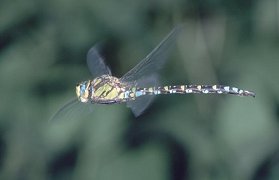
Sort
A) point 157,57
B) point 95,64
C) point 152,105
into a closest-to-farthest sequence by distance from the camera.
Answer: point 157,57
point 95,64
point 152,105

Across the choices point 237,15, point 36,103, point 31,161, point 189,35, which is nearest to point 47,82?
point 36,103

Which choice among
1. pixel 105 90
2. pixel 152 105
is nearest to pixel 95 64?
pixel 105 90

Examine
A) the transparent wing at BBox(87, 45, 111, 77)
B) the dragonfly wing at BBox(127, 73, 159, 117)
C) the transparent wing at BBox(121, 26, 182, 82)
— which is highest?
the transparent wing at BBox(87, 45, 111, 77)

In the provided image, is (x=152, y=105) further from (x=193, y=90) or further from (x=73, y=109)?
(x=73, y=109)

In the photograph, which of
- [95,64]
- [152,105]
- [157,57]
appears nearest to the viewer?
[157,57]

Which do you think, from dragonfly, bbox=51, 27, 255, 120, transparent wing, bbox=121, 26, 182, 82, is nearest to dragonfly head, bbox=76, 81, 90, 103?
dragonfly, bbox=51, 27, 255, 120

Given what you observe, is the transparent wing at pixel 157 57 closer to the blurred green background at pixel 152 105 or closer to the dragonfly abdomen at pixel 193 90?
the dragonfly abdomen at pixel 193 90

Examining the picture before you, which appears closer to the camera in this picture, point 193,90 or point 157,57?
point 157,57

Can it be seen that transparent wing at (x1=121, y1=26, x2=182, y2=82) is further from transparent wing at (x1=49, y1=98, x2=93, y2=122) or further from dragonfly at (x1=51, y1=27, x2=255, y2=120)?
transparent wing at (x1=49, y1=98, x2=93, y2=122)
